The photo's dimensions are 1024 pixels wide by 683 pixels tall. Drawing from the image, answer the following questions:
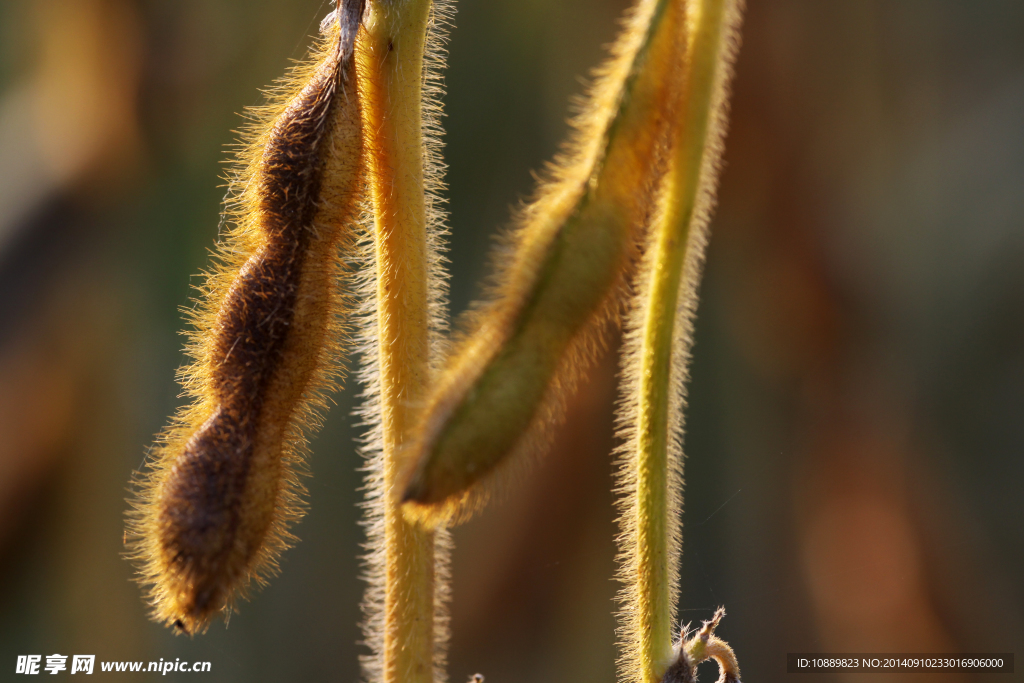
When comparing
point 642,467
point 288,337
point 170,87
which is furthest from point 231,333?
point 170,87

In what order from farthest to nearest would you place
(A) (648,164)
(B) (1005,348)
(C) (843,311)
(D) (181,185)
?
(D) (181,185)
(C) (843,311)
(B) (1005,348)
(A) (648,164)

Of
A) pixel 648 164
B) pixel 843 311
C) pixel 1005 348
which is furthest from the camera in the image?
pixel 843 311

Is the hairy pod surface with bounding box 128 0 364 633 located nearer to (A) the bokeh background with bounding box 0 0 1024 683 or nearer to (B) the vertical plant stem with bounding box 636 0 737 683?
(B) the vertical plant stem with bounding box 636 0 737 683

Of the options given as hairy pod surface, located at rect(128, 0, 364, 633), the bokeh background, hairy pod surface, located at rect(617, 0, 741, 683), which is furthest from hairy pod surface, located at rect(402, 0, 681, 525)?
the bokeh background

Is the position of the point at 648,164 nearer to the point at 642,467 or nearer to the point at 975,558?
the point at 642,467

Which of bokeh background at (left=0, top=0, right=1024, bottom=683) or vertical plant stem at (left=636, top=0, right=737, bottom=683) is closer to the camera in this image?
vertical plant stem at (left=636, top=0, right=737, bottom=683)

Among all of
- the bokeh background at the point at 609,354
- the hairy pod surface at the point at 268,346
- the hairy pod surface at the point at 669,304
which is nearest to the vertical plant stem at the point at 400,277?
the hairy pod surface at the point at 268,346
